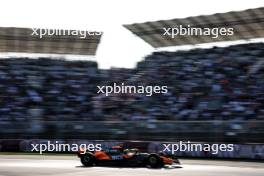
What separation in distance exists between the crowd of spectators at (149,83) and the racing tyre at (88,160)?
21.3 feet

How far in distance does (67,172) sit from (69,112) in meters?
10.3

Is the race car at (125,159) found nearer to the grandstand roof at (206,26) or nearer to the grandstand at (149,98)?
the grandstand at (149,98)

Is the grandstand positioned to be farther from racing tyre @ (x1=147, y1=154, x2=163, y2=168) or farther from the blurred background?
racing tyre @ (x1=147, y1=154, x2=163, y2=168)

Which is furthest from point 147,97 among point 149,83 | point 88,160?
point 88,160

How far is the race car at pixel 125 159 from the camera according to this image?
16.3 m

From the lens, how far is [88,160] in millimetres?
17203

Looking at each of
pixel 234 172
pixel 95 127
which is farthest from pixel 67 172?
pixel 95 127

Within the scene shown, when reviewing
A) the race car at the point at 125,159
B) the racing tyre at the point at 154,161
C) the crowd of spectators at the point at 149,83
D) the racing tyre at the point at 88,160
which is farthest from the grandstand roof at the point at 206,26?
the racing tyre at the point at 88,160

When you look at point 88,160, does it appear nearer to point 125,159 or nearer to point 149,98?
point 125,159

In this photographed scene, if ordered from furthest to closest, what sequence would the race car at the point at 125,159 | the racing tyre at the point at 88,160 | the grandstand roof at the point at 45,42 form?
the grandstand roof at the point at 45,42
the racing tyre at the point at 88,160
the race car at the point at 125,159

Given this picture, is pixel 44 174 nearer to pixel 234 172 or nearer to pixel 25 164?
pixel 25 164

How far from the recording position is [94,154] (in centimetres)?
1728

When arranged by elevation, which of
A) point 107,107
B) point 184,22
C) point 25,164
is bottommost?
point 25,164

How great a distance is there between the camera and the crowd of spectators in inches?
884
